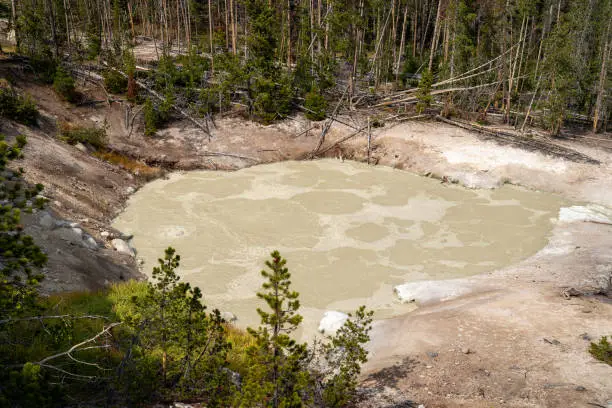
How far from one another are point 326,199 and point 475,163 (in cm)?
840

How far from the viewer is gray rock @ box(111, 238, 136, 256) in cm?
1481

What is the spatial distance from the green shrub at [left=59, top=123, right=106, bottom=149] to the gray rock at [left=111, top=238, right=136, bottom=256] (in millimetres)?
8787

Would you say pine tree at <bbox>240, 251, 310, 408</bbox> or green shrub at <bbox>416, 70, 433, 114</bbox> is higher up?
Result: green shrub at <bbox>416, 70, 433, 114</bbox>

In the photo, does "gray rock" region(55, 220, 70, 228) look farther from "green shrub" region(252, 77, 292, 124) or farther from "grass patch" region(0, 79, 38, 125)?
"green shrub" region(252, 77, 292, 124)

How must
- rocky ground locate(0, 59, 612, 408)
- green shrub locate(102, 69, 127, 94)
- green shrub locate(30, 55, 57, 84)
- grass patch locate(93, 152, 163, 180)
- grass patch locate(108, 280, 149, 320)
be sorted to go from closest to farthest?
1. rocky ground locate(0, 59, 612, 408)
2. grass patch locate(108, 280, 149, 320)
3. grass patch locate(93, 152, 163, 180)
4. green shrub locate(30, 55, 57, 84)
5. green shrub locate(102, 69, 127, 94)

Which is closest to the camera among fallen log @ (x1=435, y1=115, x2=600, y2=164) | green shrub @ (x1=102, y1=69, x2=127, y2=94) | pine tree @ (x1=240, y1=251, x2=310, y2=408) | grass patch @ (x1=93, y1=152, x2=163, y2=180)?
pine tree @ (x1=240, y1=251, x2=310, y2=408)

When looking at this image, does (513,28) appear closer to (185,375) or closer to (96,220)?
(96,220)

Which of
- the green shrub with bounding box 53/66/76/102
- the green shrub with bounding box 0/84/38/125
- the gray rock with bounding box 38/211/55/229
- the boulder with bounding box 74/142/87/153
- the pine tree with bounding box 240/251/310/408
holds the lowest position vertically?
the gray rock with bounding box 38/211/55/229

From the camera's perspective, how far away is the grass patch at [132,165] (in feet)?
70.6

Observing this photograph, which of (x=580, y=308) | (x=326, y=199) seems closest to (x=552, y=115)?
(x=326, y=199)

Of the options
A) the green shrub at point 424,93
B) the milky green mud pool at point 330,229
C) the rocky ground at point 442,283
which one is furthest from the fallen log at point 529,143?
the milky green mud pool at point 330,229

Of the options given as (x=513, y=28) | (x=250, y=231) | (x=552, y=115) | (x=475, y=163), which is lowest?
(x=250, y=231)

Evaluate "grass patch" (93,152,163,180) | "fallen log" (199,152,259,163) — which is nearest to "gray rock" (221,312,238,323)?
"grass patch" (93,152,163,180)

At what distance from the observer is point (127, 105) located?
25.7 m
